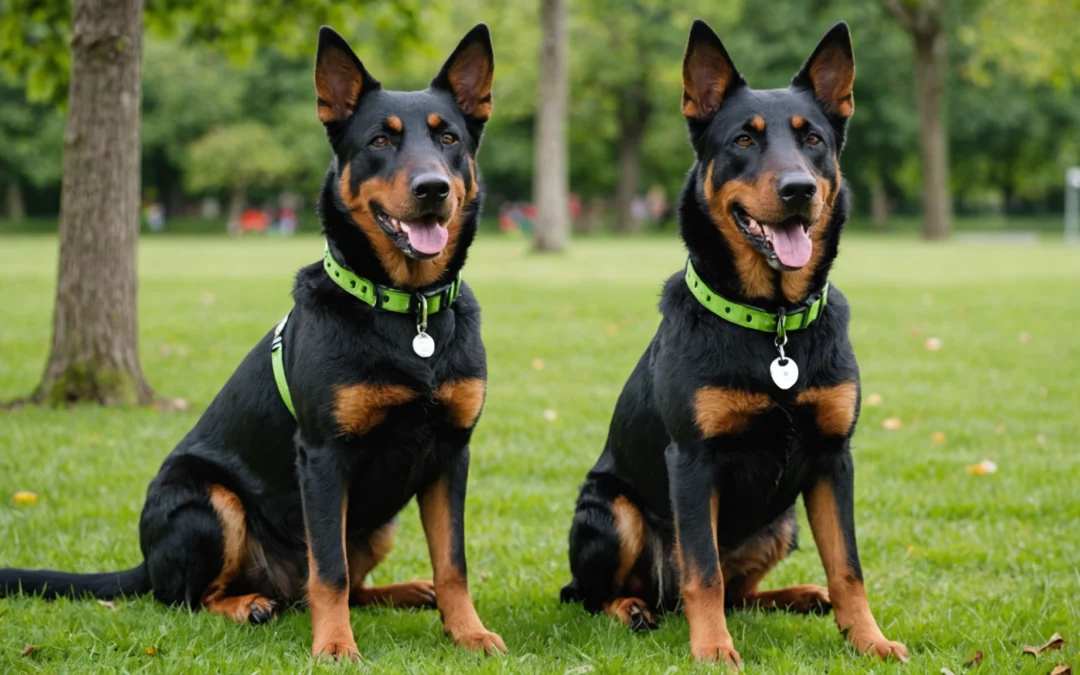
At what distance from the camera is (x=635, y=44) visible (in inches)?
1970

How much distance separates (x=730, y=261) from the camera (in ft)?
13.3

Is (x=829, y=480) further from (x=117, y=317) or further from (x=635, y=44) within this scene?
(x=635, y=44)

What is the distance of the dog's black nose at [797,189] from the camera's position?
12.3 ft

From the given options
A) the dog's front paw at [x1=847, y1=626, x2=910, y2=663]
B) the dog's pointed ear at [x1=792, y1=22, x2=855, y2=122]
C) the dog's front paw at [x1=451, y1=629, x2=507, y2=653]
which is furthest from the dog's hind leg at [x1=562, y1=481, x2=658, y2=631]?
the dog's pointed ear at [x1=792, y1=22, x2=855, y2=122]

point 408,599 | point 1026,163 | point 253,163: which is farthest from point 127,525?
point 1026,163

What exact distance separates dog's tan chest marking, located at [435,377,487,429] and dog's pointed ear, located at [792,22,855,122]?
1.60m

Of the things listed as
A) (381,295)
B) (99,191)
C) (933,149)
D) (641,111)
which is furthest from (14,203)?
(381,295)

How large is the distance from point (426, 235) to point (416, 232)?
4 centimetres

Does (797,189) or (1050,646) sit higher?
(797,189)

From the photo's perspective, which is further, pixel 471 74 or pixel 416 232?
Result: pixel 471 74

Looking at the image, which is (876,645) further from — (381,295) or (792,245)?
(381,295)

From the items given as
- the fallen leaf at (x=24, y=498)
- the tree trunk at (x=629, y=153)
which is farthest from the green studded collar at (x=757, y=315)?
the tree trunk at (x=629, y=153)

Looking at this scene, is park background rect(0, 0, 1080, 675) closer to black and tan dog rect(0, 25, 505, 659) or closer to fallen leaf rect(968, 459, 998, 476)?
fallen leaf rect(968, 459, 998, 476)

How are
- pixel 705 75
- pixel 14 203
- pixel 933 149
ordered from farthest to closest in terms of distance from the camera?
pixel 14 203 < pixel 933 149 < pixel 705 75
